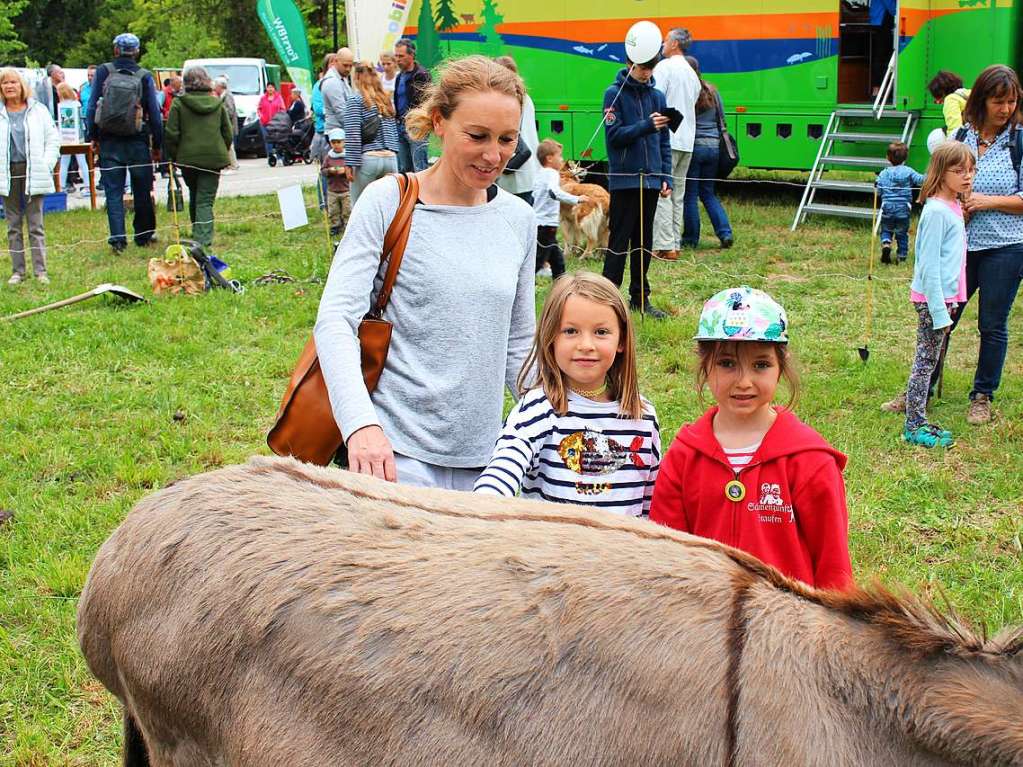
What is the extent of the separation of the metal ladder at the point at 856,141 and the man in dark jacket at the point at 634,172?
13.9 feet

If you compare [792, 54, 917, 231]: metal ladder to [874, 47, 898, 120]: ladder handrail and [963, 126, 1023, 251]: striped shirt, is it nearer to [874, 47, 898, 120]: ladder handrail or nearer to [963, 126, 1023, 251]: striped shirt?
[874, 47, 898, 120]: ladder handrail

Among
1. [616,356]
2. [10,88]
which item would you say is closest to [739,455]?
[616,356]

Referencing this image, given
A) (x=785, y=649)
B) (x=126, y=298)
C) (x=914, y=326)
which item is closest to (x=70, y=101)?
(x=126, y=298)

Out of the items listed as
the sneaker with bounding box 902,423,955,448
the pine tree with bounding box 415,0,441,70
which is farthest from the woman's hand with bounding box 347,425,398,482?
the pine tree with bounding box 415,0,441,70

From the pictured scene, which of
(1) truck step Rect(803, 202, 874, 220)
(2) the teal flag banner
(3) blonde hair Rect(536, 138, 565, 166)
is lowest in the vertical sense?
(1) truck step Rect(803, 202, 874, 220)

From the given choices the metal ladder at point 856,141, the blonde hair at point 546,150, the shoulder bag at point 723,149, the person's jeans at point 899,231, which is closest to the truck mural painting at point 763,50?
the metal ladder at point 856,141

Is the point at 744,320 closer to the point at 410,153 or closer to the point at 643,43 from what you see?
the point at 643,43

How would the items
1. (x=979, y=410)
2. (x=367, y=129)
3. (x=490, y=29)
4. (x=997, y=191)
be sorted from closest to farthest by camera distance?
(x=997, y=191) → (x=979, y=410) → (x=367, y=129) → (x=490, y=29)

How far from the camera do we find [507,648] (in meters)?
1.63

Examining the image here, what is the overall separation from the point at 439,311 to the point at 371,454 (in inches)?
19.5

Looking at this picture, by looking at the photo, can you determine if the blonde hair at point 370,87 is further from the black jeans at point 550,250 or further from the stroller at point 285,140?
the stroller at point 285,140

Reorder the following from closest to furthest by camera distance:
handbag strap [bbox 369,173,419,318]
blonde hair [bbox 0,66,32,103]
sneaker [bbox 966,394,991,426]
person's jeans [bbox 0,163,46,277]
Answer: handbag strap [bbox 369,173,419,318] → sneaker [bbox 966,394,991,426] → blonde hair [bbox 0,66,32,103] → person's jeans [bbox 0,163,46,277]

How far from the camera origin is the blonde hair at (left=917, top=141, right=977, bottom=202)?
5727 millimetres

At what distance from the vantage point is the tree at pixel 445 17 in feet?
54.1
